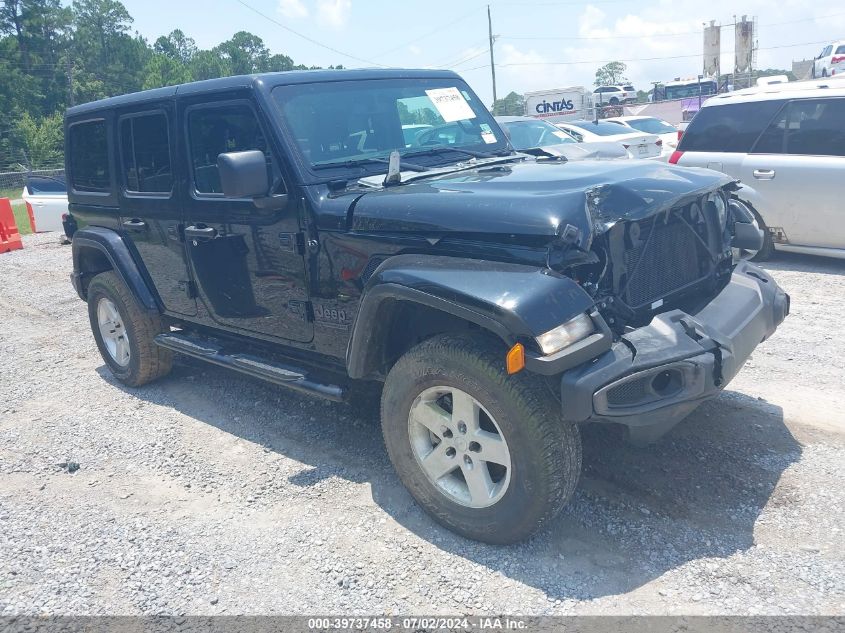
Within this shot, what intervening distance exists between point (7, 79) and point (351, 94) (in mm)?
56149

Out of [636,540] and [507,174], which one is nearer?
[636,540]

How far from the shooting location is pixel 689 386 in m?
3.00

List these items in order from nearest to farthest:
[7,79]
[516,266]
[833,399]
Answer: [516,266] → [833,399] → [7,79]

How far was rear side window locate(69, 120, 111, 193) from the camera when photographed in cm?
539

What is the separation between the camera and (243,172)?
3.64 metres

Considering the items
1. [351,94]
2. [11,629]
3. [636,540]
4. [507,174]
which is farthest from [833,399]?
[11,629]

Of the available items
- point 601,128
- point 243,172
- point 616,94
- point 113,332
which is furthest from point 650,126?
point 616,94

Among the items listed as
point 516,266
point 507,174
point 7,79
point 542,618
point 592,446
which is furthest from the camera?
point 7,79

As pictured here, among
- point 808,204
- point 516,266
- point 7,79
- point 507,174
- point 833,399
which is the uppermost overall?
point 7,79

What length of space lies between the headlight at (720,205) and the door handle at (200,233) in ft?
9.05

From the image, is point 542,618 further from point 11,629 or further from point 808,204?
point 808,204

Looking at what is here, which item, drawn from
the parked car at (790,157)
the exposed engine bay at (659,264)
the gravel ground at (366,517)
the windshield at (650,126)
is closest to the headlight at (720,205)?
the exposed engine bay at (659,264)

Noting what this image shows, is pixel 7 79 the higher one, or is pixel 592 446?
pixel 7 79

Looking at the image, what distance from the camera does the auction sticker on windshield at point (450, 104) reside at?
183 inches
